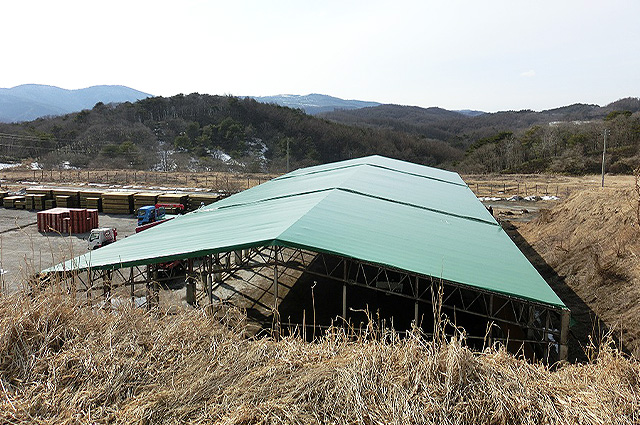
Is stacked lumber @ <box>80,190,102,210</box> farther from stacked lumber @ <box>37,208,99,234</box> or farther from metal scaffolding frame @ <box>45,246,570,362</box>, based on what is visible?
metal scaffolding frame @ <box>45,246,570,362</box>

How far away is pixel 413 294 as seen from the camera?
12.4m

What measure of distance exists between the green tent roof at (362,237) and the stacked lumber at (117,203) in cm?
2247

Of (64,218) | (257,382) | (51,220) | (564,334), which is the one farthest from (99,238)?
(564,334)

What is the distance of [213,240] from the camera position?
38.7 ft

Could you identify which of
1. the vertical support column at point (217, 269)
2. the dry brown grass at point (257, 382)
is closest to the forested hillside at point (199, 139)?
the vertical support column at point (217, 269)

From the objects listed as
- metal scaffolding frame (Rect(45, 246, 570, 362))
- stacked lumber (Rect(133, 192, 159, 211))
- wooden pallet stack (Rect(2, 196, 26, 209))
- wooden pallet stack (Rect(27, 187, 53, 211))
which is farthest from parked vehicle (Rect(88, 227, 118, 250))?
wooden pallet stack (Rect(2, 196, 26, 209))

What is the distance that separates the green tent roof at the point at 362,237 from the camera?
10336 millimetres

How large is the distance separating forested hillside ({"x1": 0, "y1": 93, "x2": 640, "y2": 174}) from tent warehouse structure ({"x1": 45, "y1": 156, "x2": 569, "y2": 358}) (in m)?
48.2

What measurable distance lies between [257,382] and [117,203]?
37.6m

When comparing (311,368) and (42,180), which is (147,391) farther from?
(42,180)

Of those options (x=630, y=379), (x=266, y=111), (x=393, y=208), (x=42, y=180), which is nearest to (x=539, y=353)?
(x=393, y=208)

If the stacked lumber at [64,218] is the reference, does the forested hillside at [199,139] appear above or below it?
above

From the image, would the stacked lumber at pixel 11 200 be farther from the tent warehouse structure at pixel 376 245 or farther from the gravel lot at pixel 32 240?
the tent warehouse structure at pixel 376 245

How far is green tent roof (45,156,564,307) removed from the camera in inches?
407
